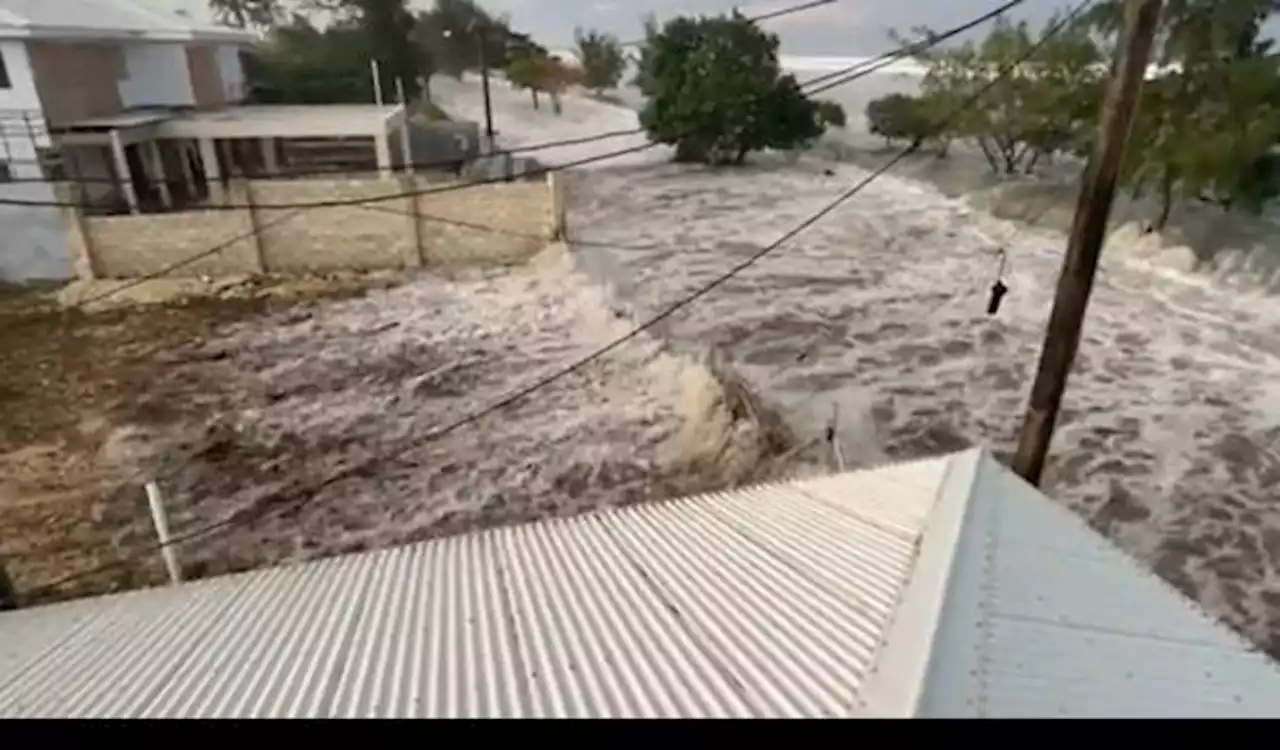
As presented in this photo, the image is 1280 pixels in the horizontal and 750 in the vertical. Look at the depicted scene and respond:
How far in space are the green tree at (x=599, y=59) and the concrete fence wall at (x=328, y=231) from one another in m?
18.6

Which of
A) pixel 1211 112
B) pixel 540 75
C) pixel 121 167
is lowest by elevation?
pixel 121 167

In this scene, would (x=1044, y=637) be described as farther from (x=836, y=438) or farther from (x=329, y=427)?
(x=329, y=427)

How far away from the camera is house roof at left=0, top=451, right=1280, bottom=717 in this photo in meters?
1.92

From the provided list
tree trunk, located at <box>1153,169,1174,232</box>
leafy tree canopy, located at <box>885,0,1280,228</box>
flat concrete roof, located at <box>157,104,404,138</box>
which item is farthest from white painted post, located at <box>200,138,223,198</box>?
tree trunk, located at <box>1153,169,1174,232</box>

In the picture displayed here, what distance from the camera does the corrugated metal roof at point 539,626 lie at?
6.63ft

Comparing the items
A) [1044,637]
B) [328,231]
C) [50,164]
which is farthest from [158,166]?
[1044,637]

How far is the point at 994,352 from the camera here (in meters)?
10.0

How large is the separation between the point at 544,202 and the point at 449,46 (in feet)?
57.7

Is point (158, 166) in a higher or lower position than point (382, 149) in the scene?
lower

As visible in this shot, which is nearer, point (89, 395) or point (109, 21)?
point (89, 395)

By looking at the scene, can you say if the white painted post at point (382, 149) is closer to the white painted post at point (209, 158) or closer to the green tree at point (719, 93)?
the white painted post at point (209, 158)

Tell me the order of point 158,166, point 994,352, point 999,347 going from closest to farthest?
point 994,352 → point 999,347 → point 158,166

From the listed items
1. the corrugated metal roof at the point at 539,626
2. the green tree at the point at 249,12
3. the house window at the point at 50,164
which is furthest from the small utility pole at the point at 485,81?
the corrugated metal roof at the point at 539,626

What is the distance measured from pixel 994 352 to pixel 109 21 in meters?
16.5
